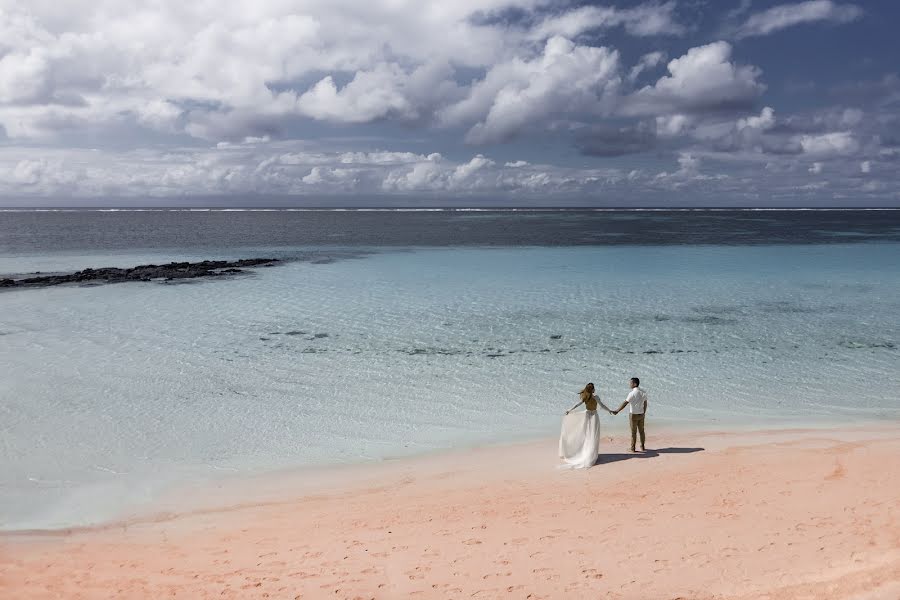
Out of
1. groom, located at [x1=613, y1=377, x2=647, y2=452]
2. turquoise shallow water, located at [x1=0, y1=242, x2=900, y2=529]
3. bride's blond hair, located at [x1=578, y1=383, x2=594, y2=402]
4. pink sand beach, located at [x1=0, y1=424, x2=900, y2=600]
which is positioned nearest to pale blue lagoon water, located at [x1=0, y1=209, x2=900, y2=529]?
turquoise shallow water, located at [x1=0, y1=242, x2=900, y2=529]

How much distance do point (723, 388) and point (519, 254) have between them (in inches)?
1626

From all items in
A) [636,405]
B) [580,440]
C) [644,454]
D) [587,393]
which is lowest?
[644,454]

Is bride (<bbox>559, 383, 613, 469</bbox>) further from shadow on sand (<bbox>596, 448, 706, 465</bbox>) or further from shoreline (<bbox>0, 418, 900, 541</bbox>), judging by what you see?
shoreline (<bbox>0, 418, 900, 541</bbox>)

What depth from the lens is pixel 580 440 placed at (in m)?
13.1

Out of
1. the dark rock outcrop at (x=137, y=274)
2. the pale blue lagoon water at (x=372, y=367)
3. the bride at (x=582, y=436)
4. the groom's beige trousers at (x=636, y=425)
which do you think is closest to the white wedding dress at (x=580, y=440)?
the bride at (x=582, y=436)

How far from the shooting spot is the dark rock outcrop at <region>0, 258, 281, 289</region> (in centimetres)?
3903

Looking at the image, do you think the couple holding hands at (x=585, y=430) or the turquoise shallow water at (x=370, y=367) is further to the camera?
the turquoise shallow water at (x=370, y=367)

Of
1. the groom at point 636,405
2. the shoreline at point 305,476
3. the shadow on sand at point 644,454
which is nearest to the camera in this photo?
the shoreline at point 305,476

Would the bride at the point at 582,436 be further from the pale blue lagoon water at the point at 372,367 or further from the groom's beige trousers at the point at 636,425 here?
the pale blue lagoon water at the point at 372,367

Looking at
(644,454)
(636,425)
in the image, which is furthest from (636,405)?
(644,454)

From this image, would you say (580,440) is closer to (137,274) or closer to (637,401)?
(637,401)

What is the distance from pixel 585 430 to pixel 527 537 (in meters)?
3.88

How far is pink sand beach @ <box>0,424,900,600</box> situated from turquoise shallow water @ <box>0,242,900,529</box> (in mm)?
2050

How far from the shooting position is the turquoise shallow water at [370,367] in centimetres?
1438
